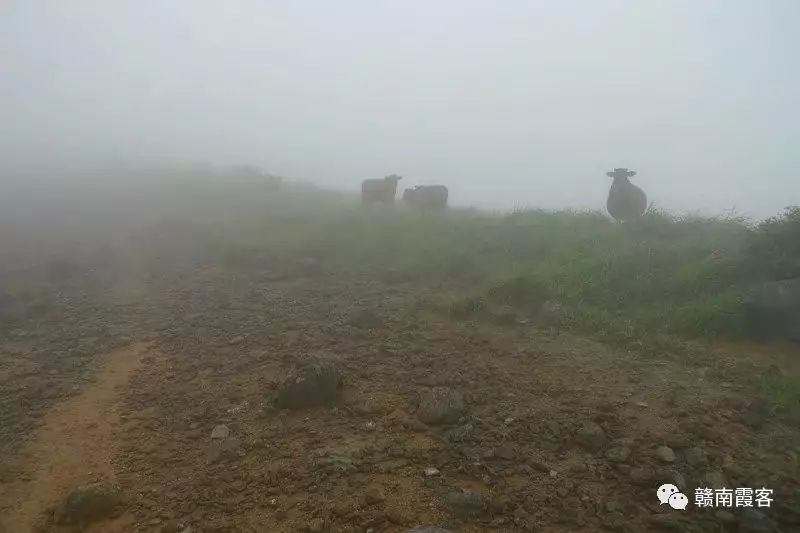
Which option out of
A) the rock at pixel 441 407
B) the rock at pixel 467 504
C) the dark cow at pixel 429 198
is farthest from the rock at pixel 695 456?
the dark cow at pixel 429 198

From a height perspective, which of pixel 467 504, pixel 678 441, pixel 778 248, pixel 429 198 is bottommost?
pixel 467 504

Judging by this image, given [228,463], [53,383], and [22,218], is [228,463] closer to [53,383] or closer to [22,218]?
[53,383]

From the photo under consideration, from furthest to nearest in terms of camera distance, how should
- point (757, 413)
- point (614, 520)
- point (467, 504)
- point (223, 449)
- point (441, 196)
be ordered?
point (441, 196), point (223, 449), point (757, 413), point (467, 504), point (614, 520)

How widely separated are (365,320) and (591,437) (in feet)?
12.2

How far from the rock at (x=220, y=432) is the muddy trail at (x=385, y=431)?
0.02 m

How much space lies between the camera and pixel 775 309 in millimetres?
6250

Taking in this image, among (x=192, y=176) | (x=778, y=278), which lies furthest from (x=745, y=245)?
(x=192, y=176)

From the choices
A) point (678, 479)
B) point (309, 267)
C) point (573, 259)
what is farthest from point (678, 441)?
point (309, 267)

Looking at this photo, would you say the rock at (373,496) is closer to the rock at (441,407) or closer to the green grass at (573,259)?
the rock at (441,407)

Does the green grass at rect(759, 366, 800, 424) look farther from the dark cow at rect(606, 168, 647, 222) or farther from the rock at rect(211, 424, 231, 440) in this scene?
the dark cow at rect(606, 168, 647, 222)

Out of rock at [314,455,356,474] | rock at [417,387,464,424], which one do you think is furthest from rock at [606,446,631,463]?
rock at [314,455,356,474]

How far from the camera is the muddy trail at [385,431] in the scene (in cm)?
404

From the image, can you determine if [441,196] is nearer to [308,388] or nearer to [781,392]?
[308,388]

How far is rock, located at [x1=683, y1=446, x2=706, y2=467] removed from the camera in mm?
4223
